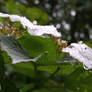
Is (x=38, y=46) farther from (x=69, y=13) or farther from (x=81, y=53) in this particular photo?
(x=69, y=13)

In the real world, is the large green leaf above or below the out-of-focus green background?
above

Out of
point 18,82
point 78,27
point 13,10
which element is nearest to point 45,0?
point 78,27

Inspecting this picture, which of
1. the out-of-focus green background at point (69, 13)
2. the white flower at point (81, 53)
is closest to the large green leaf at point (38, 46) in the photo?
the white flower at point (81, 53)

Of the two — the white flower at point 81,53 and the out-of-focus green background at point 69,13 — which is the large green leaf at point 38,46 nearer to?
the white flower at point 81,53

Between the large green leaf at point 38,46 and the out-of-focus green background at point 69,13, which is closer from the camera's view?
the large green leaf at point 38,46

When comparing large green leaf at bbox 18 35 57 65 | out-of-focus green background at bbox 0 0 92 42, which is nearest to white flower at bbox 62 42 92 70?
large green leaf at bbox 18 35 57 65

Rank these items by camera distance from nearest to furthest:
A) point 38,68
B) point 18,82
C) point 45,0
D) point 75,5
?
1. point 38,68
2. point 18,82
3. point 75,5
4. point 45,0

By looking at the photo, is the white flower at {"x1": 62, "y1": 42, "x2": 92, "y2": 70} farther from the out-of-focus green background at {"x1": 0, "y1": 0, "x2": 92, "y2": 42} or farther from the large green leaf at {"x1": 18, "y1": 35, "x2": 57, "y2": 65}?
the out-of-focus green background at {"x1": 0, "y1": 0, "x2": 92, "y2": 42}

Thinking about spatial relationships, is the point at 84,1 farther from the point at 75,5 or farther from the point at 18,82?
the point at 18,82
